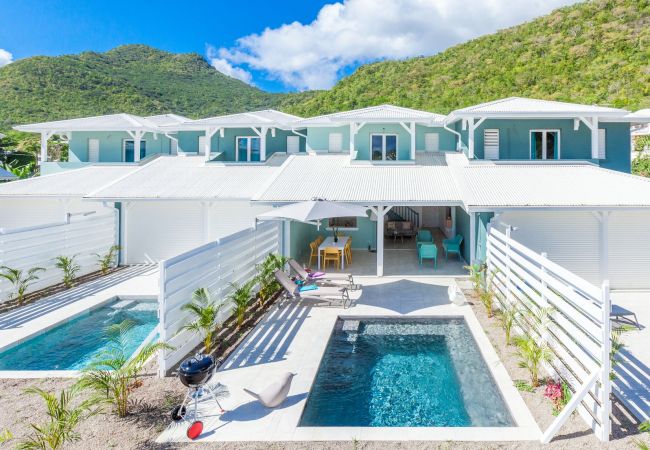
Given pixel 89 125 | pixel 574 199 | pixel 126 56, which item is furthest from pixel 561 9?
pixel 126 56

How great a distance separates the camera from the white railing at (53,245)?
450 inches

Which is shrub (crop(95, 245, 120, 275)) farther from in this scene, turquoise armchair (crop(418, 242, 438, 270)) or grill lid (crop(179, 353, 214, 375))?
turquoise armchair (crop(418, 242, 438, 270))

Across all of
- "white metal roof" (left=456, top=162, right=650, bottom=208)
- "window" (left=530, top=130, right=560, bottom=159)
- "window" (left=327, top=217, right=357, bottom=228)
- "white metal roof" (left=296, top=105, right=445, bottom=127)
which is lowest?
"window" (left=327, top=217, right=357, bottom=228)

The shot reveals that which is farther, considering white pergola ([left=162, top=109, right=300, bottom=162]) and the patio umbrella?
white pergola ([left=162, top=109, right=300, bottom=162])

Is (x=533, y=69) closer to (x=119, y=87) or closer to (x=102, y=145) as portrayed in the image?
(x=102, y=145)

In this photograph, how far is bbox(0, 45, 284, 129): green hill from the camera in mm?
46438

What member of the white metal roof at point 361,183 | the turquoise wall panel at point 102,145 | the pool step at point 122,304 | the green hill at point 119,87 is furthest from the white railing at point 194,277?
the green hill at point 119,87

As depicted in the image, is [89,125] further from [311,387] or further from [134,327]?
[311,387]

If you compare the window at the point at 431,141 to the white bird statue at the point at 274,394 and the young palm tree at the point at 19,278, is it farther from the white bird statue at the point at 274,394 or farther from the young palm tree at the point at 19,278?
the young palm tree at the point at 19,278

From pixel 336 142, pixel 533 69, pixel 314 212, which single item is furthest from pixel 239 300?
pixel 533 69

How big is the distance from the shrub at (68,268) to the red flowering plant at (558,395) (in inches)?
553

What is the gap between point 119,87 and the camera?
53.7m

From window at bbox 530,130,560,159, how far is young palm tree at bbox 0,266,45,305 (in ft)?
64.9

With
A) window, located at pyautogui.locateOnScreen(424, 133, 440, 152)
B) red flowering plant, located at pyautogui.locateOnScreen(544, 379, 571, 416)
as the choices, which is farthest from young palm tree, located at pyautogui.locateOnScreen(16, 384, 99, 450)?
window, located at pyautogui.locateOnScreen(424, 133, 440, 152)
